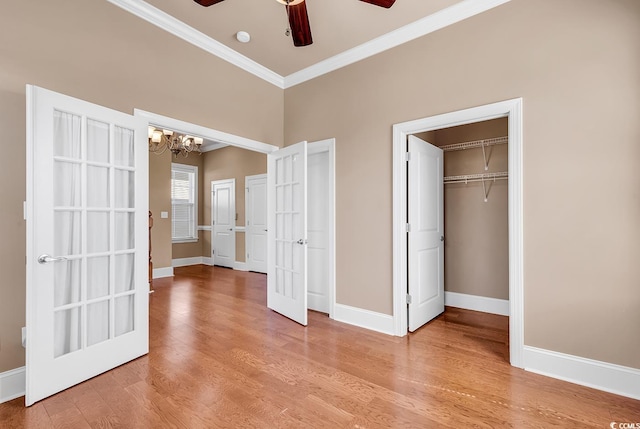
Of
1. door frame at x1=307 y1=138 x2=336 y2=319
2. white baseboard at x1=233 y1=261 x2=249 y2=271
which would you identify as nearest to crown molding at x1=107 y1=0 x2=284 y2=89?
door frame at x1=307 y1=138 x2=336 y2=319

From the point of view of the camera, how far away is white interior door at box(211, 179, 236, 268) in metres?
7.28

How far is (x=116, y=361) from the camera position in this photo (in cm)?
244

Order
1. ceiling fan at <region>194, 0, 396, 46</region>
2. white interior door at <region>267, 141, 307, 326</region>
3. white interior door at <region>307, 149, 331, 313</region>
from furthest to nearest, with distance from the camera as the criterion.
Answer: white interior door at <region>307, 149, 331, 313</region>, white interior door at <region>267, 141, 307, 326</region>, ceiling fan at <region>194, 0, 396, 46</region>

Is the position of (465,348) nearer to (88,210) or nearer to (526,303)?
(526,303)

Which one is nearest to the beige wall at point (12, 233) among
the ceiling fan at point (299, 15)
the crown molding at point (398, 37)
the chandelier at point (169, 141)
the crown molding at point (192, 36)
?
the crown molding at point (192, 36)

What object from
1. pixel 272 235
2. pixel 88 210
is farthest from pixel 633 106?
pixel 88 210

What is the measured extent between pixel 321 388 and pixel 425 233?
6.79 feet

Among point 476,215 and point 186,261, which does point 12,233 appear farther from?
point 186,261

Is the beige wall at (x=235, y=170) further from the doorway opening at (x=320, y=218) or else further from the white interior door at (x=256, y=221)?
the doorway opening at (x=320, y=218)

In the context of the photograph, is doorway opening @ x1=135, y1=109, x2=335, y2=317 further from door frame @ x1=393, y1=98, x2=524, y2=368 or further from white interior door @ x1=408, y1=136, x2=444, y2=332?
white interior door @ x1=408, y1=136, x2=444, y2=332

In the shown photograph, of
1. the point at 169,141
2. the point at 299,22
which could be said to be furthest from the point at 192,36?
the point at 169,141

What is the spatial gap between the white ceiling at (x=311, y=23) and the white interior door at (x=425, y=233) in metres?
1.11

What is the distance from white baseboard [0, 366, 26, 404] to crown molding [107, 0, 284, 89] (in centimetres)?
293

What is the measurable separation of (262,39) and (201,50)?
0.66 m
